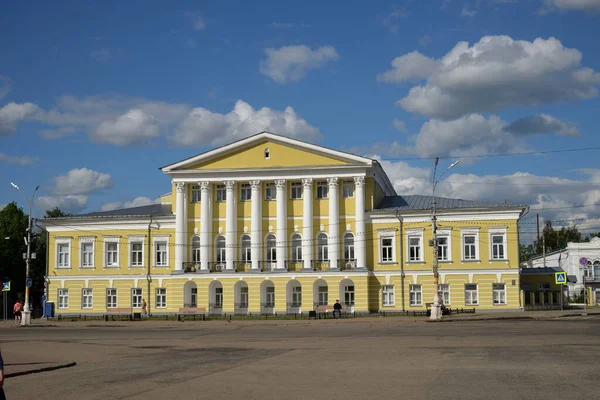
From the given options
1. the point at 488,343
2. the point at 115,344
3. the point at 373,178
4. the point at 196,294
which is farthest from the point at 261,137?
the point at 488,343

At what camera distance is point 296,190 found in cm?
6056

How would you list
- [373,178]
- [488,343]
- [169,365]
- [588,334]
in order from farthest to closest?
[373,178] → [588,334] → [488,343] → [169,365]

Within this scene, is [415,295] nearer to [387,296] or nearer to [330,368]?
[387,296]

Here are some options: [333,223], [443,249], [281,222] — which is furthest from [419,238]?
[281,222]

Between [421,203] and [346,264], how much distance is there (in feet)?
29.4

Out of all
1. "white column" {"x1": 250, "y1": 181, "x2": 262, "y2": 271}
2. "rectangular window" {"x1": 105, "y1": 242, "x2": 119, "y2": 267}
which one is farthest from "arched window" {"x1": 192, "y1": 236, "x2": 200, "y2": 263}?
"rectangular window" {"x1": 105, "y1": 242, "x2": 119, "y2": 267}

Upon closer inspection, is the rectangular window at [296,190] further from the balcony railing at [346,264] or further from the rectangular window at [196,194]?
the rectangular window at [196,194]

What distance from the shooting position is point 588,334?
29.1 meters

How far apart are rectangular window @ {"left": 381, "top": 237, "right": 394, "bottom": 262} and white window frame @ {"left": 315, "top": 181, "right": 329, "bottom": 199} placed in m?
6.16

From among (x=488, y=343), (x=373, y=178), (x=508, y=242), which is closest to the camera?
(x=488, y=343)

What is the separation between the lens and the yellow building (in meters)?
57.2

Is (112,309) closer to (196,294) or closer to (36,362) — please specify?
(196,294)

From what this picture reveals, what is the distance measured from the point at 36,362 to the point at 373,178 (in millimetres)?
42809

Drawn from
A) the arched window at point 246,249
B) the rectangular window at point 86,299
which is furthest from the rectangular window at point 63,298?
the arched window at point 246,249
